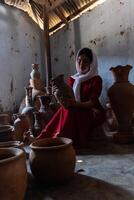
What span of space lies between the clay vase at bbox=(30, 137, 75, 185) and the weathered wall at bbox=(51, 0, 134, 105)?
2.19 meters

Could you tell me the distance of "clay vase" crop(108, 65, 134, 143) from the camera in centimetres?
303

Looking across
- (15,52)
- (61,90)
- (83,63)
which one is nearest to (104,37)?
(83,63)

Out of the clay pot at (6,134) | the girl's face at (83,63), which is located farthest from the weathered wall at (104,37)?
the clay pot at (6,134)

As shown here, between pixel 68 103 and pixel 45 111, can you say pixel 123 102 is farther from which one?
pixel 45 111

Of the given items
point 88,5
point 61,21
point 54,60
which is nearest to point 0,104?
point 54,60

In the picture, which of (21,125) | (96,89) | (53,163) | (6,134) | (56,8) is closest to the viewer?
(53,163)

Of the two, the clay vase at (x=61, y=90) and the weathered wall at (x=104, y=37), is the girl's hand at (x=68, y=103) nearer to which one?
the clay vase at (x=61, y=90)

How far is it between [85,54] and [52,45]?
1.96 m

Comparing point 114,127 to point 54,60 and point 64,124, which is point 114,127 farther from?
point 54,60

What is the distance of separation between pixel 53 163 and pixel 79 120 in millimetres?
1024

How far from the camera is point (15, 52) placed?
4.62 metres

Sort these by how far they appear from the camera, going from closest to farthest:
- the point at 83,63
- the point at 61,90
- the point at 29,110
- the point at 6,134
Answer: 1. the point at 6,134
2. the point at 61,90
3. the point at 83,63
4. the point at 29,110

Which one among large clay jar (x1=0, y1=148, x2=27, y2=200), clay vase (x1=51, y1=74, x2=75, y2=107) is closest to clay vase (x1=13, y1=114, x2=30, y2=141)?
clay vase (x1=51, y1=74, x2=75, y2=107)

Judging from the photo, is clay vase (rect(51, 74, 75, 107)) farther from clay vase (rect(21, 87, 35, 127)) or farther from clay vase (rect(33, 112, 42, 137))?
clay vase (rect(21, 87, 35, 127))
